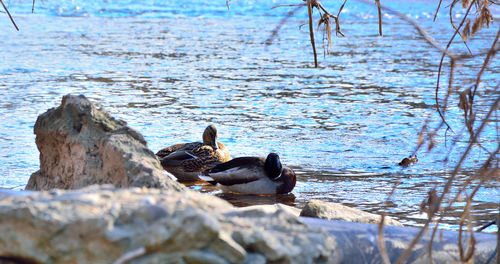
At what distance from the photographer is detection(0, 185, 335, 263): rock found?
7.68 ft

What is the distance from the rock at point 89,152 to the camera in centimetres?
412

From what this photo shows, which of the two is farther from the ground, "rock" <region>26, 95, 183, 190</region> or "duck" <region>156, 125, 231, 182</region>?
"rock" <region>26, 95, 183, 190</region>

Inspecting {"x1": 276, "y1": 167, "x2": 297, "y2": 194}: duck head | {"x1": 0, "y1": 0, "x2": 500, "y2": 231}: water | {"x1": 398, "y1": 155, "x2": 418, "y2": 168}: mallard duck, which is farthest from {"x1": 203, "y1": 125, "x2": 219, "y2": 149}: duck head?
{"x1": 398, "y1": 155, "x2": 418, "y2": 168}: mallard duck

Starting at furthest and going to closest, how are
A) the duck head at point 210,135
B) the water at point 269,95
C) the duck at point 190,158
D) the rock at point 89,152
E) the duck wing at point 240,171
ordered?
the duck head at point 210,135 → the duck at point 190,158 → the water at point 269,95 → the duck wing at point 240,171 → the rock at point 89,152

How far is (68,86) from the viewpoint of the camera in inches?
509

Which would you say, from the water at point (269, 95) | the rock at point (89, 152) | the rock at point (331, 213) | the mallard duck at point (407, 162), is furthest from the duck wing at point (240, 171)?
the rock at point (89, 152)

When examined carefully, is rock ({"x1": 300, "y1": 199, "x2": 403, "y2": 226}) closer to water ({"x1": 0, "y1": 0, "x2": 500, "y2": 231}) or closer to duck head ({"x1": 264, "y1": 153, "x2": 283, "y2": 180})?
water ({"x1": 0, "y1": 0, "x2": 500, "y2": 231})

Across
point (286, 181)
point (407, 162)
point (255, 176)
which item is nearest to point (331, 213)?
point (286, 181)

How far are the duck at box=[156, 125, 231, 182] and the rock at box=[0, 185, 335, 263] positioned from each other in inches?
227

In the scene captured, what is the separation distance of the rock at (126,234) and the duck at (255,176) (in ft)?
15.6

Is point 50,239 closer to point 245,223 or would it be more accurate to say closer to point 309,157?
point 245,223

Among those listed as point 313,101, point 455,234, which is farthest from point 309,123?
point 455,234

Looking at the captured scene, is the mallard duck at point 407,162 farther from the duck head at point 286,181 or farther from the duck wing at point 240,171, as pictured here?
the duck wing at point 240,171

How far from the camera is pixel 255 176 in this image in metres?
7.58
